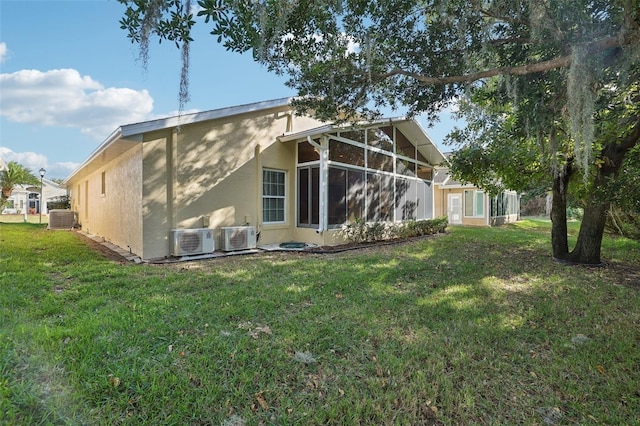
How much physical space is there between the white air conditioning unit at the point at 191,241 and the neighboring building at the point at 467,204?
1593cm

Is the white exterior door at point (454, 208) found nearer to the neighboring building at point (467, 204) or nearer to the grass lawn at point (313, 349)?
the neighboring building at point (467, 204)

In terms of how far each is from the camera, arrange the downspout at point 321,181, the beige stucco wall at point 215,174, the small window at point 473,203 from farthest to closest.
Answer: the small window at point 473,203, the downspout at point 321,181, the beige stucco wall at point 215,174

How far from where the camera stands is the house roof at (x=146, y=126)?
6.96m

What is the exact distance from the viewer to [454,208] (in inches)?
821

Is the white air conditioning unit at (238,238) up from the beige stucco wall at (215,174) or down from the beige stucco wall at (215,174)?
down

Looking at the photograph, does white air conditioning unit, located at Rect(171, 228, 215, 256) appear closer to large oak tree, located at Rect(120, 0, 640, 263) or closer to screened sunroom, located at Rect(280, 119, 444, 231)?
screened sunroom, located at Rect(280, 119, 444, 231)

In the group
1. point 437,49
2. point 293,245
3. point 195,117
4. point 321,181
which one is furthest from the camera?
point 293,245

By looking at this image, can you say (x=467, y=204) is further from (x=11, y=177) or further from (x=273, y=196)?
(x=11, y=177)

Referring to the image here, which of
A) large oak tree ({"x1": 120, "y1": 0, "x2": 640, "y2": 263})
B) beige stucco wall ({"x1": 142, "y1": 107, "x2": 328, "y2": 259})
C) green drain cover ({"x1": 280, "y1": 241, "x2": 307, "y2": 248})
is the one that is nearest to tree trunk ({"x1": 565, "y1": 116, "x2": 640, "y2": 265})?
large oak tree ({"x1": 120, "y1": 0, "x2": 640, "y2": 263})

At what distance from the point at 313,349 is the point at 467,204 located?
19714 millimetres

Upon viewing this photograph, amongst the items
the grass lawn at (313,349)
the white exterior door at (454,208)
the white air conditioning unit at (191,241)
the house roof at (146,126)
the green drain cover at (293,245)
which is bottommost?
the grass lawn at (313,349)

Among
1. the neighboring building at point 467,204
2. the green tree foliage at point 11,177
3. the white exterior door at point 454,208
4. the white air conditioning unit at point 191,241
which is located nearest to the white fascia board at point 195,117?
the white air conditioning unit at point 191,241

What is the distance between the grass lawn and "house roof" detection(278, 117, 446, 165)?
15.6ft

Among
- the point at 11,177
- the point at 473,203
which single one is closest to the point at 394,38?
the point at 473,203
